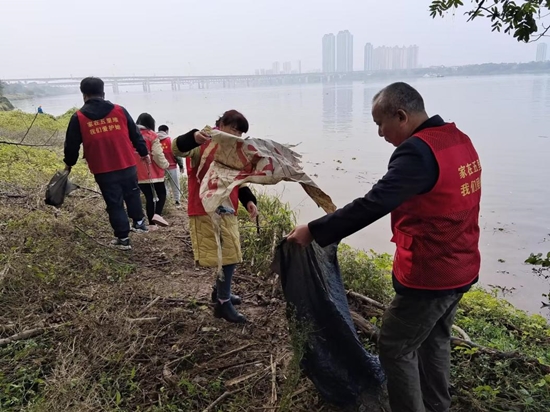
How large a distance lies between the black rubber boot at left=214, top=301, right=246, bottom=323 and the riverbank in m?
0.07

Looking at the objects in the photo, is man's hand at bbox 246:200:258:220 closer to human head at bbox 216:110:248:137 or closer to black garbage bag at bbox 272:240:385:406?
human head at bbox 216:110:248:137

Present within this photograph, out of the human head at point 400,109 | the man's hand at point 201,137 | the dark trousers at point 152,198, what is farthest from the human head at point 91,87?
the human head at point 400,109

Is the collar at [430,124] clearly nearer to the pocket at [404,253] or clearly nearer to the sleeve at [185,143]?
the pocket at [404,253]

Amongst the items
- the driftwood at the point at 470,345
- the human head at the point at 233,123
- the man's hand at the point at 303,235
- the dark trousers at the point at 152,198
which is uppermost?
the human head at the point at 233,123

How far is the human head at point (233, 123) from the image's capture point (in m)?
2.71

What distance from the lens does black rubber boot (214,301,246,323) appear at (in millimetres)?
3121

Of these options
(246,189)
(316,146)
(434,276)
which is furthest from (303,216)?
(316,146)

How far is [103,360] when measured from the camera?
2600mm

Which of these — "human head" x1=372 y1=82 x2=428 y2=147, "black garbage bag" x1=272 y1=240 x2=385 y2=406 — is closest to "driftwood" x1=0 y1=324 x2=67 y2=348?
"black garbage bag" x1=272 y1=240 x2=385 y2=406

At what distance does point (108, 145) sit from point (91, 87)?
56 centimetres

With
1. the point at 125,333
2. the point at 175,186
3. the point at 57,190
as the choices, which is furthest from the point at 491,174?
the point at 125,333

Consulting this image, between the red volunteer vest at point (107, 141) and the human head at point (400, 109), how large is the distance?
3007 millimetres

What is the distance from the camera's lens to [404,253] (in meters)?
1.96

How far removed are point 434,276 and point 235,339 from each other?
1.58 meters
